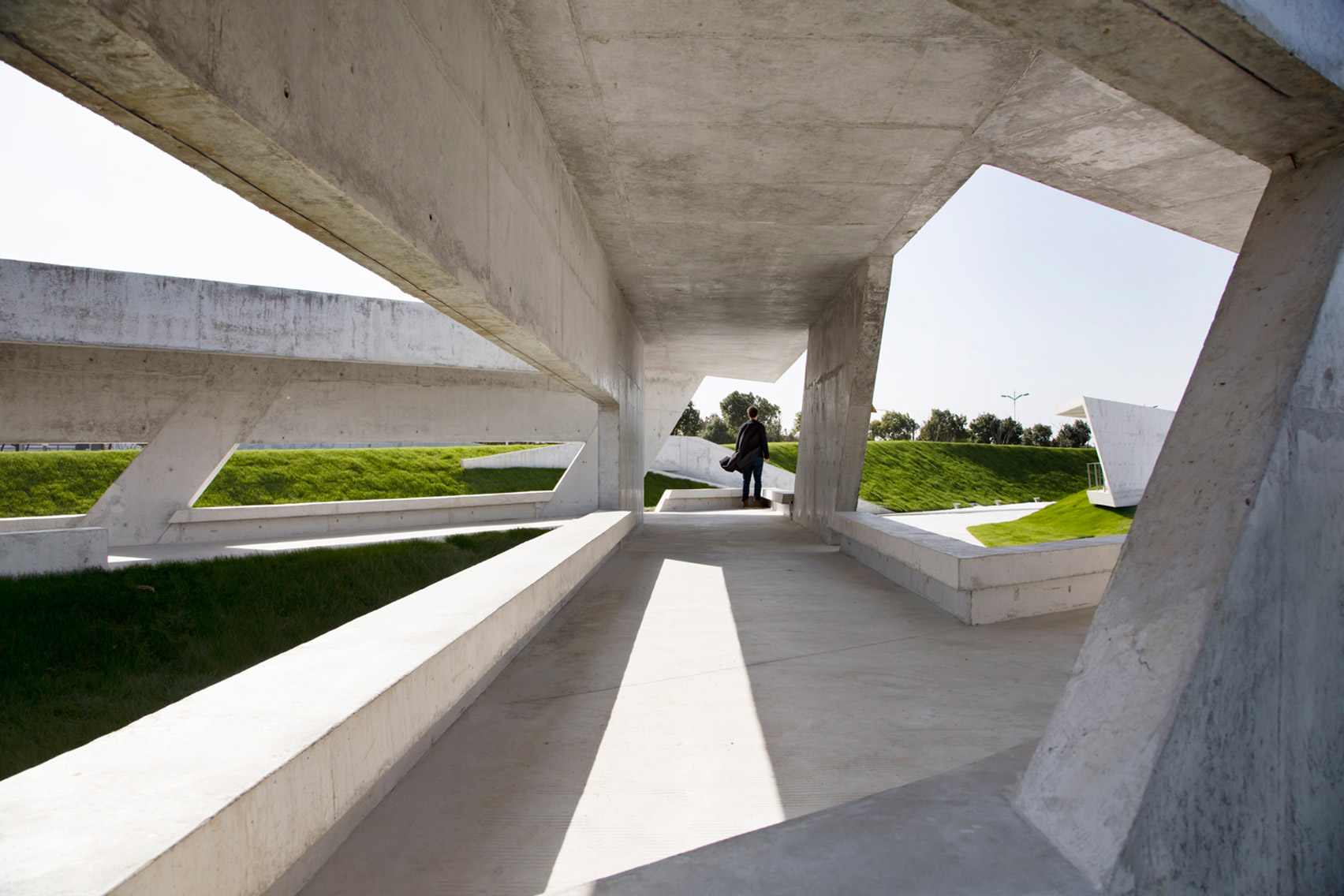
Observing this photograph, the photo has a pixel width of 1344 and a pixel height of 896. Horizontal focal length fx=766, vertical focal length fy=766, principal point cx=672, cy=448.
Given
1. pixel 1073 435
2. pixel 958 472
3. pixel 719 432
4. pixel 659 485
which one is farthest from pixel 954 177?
pixel 1073 435

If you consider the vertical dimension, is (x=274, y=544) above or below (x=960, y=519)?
below

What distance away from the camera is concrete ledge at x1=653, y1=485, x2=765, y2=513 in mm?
18844

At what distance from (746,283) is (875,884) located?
9.00 m

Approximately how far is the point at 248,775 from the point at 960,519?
15.1m

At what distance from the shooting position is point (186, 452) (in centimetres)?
1280

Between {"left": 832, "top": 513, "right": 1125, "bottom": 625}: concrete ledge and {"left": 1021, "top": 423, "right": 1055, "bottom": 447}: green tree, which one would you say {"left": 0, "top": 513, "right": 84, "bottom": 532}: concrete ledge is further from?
{"left": 1021, "top": 423, "right": 1055, "bottom": 447}: green tree

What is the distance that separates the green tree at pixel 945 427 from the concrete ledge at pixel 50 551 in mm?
57413

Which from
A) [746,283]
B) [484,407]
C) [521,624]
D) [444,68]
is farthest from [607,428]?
[444,68]

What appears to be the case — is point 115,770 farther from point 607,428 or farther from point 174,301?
point 174,301

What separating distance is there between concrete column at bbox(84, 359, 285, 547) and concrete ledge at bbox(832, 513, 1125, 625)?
37.7 ft

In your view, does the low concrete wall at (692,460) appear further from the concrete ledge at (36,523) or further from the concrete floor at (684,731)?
the concrete floor at (684,731)

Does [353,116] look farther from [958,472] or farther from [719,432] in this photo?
[719,432]

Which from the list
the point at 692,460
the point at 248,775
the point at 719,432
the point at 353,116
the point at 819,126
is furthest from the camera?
the point at 719,432

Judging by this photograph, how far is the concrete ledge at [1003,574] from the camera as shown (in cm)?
547
